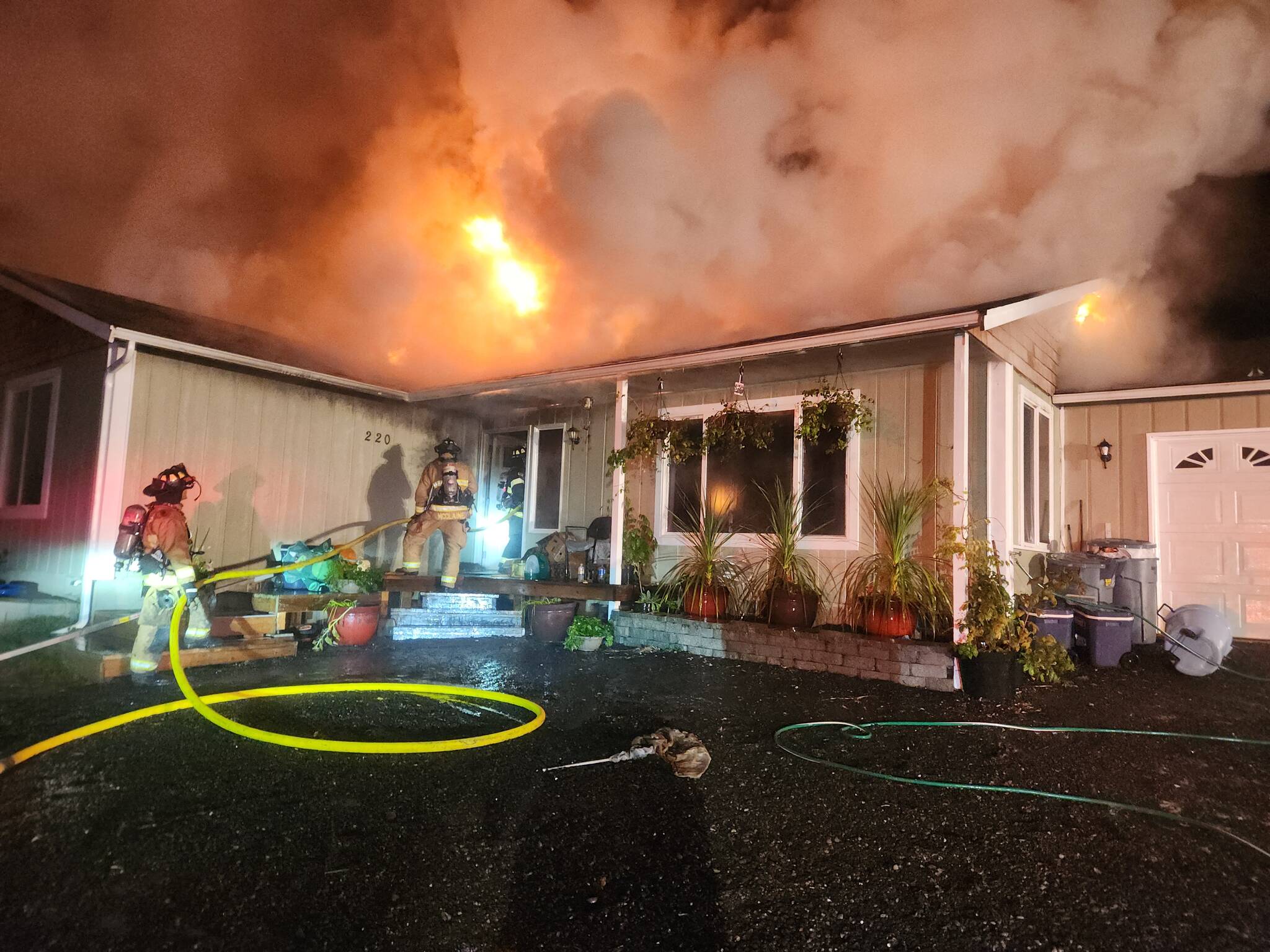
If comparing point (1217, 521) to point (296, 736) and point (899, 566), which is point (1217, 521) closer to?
point (899, 566)

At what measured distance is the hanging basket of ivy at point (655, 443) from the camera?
7.22 m

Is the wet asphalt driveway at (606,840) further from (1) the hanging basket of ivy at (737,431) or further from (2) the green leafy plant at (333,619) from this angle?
(1) the hanging basket of ivy at (737,431)

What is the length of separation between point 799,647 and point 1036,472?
380 cm

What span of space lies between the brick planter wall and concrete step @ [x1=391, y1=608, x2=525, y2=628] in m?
1.23

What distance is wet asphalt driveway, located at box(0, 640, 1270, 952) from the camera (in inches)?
79.9

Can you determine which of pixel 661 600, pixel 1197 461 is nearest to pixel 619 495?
pixel 661 600

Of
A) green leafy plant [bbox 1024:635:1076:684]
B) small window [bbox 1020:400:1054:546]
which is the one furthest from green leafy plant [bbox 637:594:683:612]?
small window [bbox 1020:400:1054:546]

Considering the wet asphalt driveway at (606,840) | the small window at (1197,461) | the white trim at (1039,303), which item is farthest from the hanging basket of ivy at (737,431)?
the small window at (1197,461)

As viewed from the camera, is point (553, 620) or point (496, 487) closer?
point (553, 620)

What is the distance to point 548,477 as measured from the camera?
9242 millimetres

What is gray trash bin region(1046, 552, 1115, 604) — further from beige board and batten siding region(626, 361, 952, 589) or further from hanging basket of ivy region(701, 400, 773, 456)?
hanging basket of ivy region(701, 400, 773, 456)

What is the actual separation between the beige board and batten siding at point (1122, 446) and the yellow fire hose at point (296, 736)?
24.7ft

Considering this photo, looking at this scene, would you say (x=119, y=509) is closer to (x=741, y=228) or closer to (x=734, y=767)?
(x=734, y=767)

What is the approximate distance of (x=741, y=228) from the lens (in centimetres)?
1073
